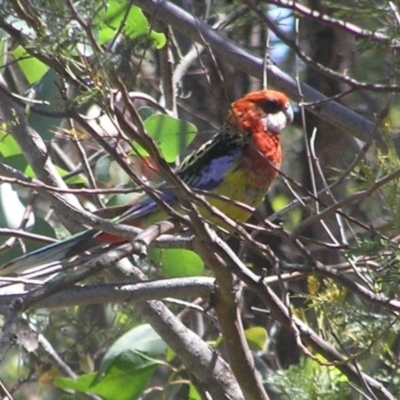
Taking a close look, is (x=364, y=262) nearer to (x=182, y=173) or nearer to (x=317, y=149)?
(x=182, y=173)

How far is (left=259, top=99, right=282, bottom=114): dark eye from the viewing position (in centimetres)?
423

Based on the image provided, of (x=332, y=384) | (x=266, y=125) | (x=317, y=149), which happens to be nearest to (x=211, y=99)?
(x=317, y=149)

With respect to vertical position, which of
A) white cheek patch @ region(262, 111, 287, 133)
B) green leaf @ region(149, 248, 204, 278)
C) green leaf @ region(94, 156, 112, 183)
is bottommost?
green leaf @ region(149, 248, 204, 278)

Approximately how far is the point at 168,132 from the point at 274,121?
2.55ft

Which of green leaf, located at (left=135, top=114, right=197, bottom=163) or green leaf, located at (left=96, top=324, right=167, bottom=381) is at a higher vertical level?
green leaf, located at (left=135, top=114, right=197, bottom=163)

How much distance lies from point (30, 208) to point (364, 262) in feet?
4.81

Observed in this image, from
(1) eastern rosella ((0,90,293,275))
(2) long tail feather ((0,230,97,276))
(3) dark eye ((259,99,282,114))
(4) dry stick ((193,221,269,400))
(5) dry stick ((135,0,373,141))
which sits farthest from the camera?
(3) dark eye ((259,99,282,114))

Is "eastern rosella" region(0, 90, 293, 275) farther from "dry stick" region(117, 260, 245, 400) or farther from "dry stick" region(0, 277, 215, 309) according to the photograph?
"dry stick" region(0, 277, 215, 309)

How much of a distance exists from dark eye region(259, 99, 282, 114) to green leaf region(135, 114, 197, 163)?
24.2 inches

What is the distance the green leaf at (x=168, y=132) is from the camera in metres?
3.56

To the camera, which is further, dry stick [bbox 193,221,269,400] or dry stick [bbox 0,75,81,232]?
dry stick [bbox 0,75,81,232]

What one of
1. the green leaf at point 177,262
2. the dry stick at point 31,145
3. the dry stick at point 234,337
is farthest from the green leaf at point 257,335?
the dry stick at point 234,337

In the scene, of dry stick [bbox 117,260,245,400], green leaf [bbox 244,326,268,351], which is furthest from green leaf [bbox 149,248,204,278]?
green leaf [bbox 244,326,268,351]

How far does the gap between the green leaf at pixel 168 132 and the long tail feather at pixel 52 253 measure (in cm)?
37
